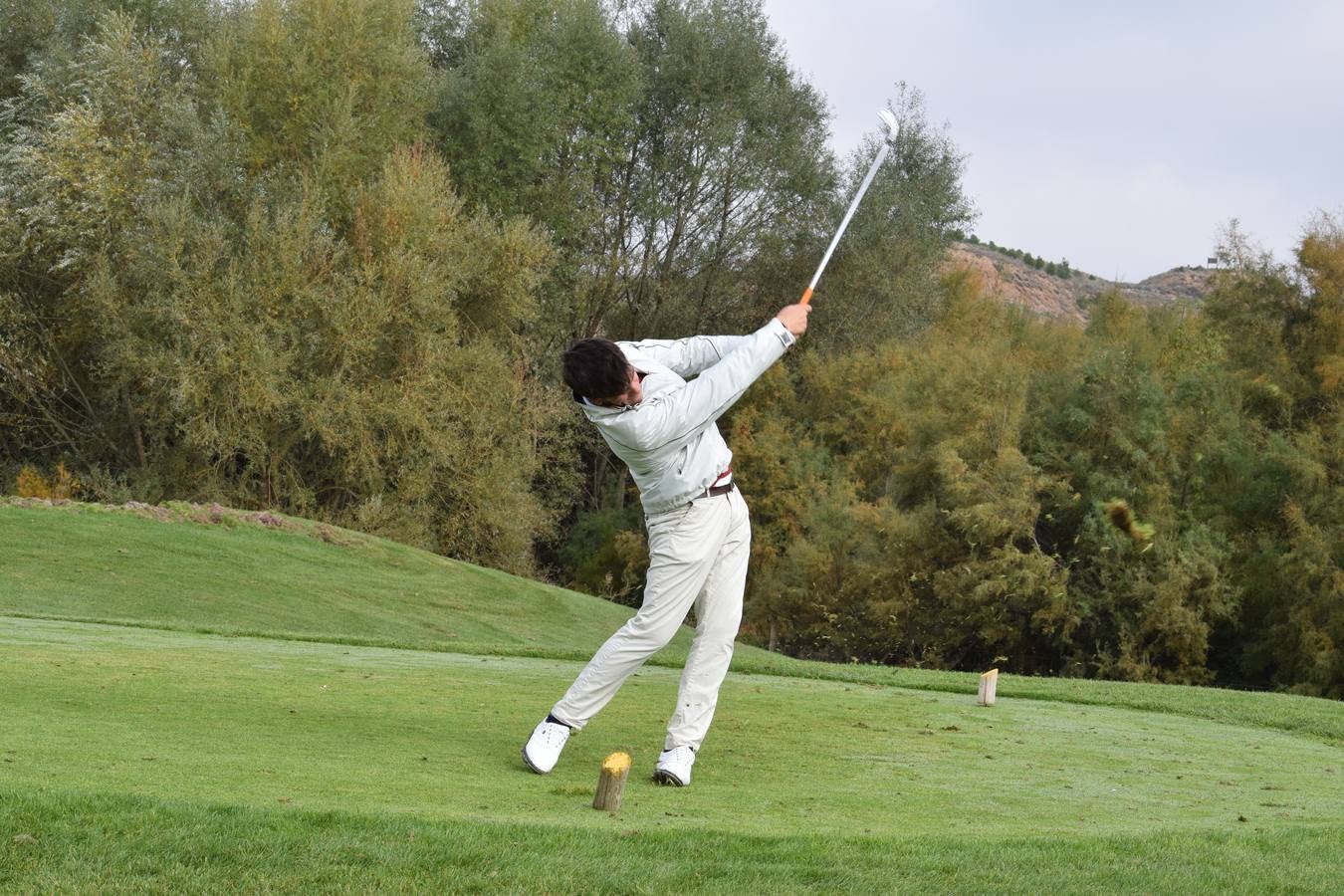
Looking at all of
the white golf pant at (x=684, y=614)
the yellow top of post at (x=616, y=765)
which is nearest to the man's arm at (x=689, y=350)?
the white golf pant at (x=684, y=614)

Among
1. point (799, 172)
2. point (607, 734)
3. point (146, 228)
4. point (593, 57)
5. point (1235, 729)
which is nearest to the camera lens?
point (607, 734)

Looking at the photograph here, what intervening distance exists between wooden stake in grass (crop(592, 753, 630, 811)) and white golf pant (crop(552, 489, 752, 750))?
98 centimetres

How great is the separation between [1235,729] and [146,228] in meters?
27.8

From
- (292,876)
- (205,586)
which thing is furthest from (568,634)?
(292,876)

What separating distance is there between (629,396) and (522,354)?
33.5m

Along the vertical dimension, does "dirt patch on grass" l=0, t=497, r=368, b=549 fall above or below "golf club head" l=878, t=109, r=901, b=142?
below

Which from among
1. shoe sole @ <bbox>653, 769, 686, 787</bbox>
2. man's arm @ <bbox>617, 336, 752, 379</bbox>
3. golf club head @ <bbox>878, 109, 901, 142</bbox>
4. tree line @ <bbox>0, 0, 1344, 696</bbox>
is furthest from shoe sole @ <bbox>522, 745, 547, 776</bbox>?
tree line @ <bbox>0, 0, 1344, 696</bbox>

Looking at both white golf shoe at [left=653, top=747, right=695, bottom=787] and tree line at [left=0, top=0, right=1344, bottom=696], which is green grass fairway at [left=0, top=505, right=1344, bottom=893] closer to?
white golf shoe at [left=653, top=747, right=695, bottom=787]

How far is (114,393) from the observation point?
35.0 metres

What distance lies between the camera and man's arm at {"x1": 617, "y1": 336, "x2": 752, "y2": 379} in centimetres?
705

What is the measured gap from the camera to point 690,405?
655 cm

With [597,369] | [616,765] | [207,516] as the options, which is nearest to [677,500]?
[597,369]

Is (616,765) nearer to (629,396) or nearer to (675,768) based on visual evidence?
(675,768)

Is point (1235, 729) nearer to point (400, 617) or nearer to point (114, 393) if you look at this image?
point (400, 617)
